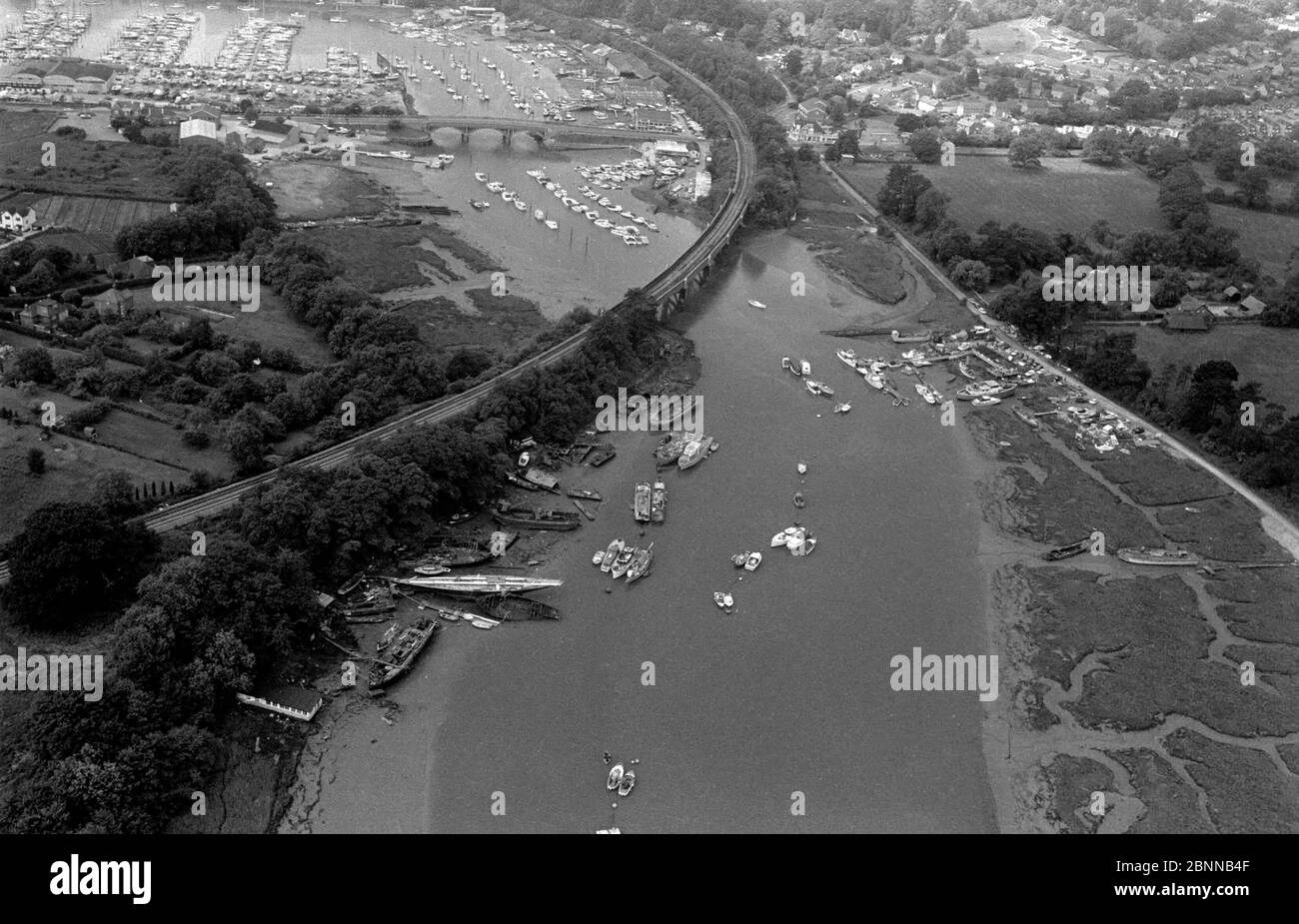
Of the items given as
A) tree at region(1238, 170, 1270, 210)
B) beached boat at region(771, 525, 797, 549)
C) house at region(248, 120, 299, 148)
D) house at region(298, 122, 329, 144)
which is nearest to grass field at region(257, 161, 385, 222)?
house at region(248, 120, 299, 148)

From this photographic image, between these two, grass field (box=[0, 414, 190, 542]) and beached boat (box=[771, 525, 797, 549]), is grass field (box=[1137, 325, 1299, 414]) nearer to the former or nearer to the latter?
beached boat (box=[771, 525, 797, 549])

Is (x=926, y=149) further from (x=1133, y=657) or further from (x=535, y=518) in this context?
(x=1133, y=657)

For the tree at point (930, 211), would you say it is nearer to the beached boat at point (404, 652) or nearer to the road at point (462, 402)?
the road at point (462, 402)

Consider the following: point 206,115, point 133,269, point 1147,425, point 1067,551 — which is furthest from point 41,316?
point 1147,425

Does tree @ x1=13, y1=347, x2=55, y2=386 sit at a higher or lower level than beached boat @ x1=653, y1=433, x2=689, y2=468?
higher

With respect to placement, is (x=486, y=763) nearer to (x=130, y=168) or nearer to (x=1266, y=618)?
(x=1266, y=618)

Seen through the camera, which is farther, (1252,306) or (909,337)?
(1252,306)
